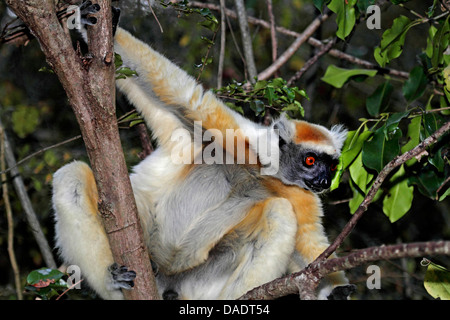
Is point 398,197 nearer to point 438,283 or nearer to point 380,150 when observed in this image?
point 380,150

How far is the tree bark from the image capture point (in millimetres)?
2947

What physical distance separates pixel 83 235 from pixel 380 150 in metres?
2.47

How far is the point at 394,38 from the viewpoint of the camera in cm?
432

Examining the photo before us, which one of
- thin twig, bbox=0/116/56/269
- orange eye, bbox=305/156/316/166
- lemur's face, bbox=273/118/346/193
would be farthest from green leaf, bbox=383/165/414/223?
thin twig, bbox=0/116/56/269

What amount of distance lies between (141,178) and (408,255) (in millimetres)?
2841

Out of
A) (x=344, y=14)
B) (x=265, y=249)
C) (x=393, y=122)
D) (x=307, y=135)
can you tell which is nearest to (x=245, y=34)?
(x=307, y=135)

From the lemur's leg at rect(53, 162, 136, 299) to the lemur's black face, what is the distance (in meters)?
1.92

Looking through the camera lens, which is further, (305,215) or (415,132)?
(305,215)

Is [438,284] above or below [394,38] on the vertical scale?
below

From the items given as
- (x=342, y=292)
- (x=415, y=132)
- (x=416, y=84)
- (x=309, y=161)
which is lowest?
(x=342, y=292)

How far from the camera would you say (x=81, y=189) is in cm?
397

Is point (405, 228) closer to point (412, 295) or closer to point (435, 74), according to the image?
point (412, 295)

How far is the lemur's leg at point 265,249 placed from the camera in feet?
13.3

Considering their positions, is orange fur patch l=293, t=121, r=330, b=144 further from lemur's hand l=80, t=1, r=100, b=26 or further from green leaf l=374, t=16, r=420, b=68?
lemur's hand l=80, t=1, r=100, b=26
